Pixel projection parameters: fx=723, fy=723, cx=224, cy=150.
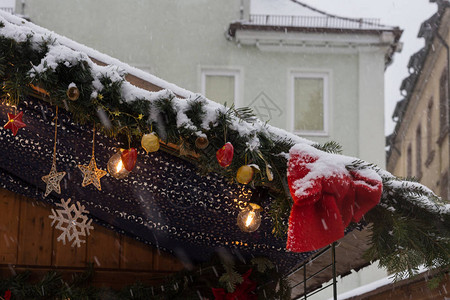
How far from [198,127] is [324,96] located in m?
11.8

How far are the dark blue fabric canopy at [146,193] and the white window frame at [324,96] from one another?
33.3 feet

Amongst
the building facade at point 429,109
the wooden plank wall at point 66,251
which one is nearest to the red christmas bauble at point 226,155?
the wooden plank wall at point 66,251

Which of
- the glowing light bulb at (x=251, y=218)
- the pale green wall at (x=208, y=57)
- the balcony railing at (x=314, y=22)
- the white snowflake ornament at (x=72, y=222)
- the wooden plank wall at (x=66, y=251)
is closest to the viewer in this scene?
the glowing light bulb at (x=251, y=218)

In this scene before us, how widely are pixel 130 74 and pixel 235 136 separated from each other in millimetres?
496

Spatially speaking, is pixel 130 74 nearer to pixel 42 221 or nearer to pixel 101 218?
pixel 101 218

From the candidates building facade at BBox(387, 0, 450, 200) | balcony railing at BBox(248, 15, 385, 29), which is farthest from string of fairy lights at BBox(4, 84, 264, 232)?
building facade at BBox(387, 0, 450, 200)

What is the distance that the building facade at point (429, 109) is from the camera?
1888 cm

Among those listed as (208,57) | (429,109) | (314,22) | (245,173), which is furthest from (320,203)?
(429,109)

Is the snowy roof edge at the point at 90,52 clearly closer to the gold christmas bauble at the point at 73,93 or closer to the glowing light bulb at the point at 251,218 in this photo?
the gold christmas bauble at the point at 73,93

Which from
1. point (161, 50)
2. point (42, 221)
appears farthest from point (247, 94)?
point (42, 221)

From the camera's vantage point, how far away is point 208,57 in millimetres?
14375

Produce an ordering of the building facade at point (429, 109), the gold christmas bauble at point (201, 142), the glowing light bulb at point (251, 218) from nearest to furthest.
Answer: the gold christmas bauble at point (201, 142) → the glowing light bulb at point (251, 218) → the building facade at point (429, 109)

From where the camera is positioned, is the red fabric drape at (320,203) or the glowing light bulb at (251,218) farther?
the glowing light bulb at (251,218)

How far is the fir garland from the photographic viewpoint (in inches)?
102
